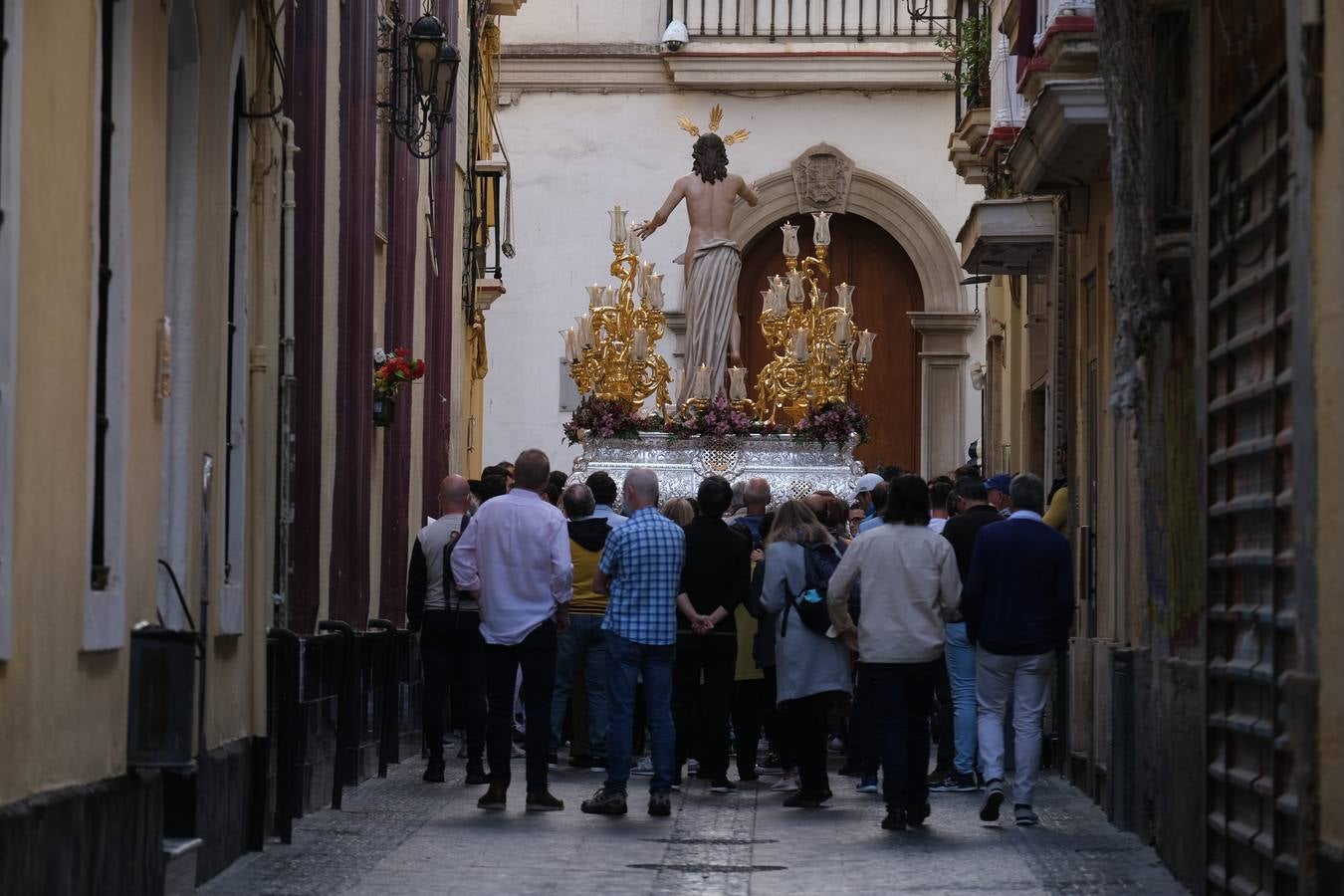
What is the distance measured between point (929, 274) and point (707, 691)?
1802 cm

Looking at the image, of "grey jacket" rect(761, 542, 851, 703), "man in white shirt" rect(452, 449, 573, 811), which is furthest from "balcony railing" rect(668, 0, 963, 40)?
"man in white shirt" rect(452, 449, 573, 811)

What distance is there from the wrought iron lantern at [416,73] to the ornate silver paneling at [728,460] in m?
4.03

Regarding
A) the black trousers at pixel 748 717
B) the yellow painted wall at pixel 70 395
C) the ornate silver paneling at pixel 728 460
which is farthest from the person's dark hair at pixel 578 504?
the ornate silver paneling at pixel 728 460

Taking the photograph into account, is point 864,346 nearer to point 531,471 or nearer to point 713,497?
point 713,497

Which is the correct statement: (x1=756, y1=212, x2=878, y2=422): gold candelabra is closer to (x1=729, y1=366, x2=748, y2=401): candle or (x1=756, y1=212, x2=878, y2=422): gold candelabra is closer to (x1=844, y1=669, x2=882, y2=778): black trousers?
(x1=729, y1=366, x2=748, y2=401): candle

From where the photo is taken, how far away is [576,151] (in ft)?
106

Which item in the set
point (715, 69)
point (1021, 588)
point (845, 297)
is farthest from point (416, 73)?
point (715, 69)

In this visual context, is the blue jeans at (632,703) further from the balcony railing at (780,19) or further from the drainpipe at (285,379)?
the balcony railing at (780,19)

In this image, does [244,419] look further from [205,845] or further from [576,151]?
[576,151]

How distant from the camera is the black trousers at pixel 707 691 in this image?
48.2 ft

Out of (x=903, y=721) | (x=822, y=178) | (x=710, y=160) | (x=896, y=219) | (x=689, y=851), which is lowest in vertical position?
(x=689, y=851)

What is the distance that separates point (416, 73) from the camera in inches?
661

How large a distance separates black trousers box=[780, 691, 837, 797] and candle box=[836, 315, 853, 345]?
10267mm

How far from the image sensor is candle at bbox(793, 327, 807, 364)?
24.2 m
